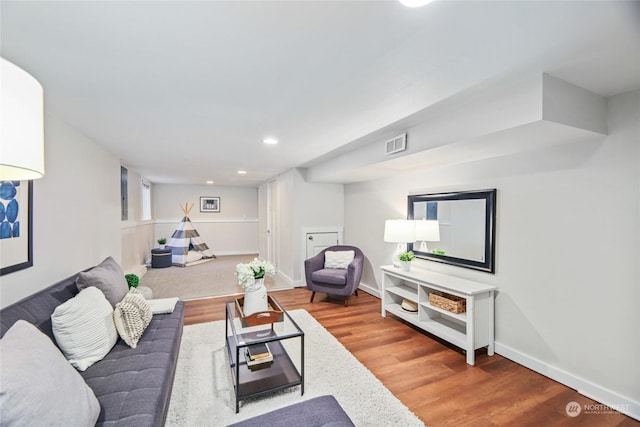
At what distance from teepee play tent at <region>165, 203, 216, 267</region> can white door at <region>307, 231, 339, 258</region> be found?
11.5 ft

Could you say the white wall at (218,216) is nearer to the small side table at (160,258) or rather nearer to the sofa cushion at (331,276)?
the small side table at (160,258)

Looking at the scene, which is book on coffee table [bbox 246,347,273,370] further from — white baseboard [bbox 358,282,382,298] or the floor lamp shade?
white baseboard [bbox 358,282,382,298]

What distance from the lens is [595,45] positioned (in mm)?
1370

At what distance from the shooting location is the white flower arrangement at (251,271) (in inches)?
96.9

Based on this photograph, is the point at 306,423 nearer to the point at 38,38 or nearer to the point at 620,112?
the point at 38,38

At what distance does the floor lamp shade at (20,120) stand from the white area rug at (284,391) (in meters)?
1.80

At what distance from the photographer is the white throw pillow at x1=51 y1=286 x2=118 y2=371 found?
1613 mm

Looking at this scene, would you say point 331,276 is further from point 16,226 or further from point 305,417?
point 16,226

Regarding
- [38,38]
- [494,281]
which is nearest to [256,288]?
[38,38]

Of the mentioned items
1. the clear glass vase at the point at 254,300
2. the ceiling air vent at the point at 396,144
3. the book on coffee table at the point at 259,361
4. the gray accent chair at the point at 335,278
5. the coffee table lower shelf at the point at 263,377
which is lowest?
the coffee table lower shelf at the point at 263,377

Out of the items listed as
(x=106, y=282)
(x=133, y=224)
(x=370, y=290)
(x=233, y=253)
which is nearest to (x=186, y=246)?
(x=233, y=253)

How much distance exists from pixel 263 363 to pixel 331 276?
1902 mm

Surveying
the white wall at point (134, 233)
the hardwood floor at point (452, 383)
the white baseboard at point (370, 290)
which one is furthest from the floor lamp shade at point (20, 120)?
the white wall at point (134, 233)

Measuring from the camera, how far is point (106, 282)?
217cm
